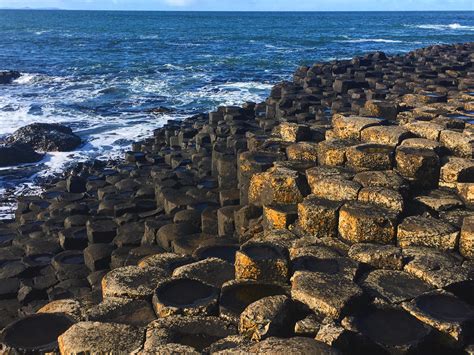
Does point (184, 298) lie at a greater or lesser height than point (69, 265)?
greater

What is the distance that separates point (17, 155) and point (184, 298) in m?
10.3

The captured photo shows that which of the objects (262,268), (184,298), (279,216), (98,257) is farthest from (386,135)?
(98,257)

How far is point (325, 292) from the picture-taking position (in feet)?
12.5

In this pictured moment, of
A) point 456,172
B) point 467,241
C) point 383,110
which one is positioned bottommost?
point 467,241

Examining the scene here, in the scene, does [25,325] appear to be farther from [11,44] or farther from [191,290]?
[11,44]

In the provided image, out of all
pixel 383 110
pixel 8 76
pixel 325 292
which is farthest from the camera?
pixel 8 76

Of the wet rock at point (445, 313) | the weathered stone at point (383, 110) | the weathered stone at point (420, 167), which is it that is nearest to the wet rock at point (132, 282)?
the wet rock at point (445, 313)

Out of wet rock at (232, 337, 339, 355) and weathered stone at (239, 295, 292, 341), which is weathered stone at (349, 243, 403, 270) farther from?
wet rock at (232, 337, 339, 355)

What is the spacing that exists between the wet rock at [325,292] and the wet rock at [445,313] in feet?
1.35

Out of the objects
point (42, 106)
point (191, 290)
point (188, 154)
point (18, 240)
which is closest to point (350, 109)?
point (188, 154)

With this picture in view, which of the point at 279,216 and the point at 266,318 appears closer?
the point at 266,318

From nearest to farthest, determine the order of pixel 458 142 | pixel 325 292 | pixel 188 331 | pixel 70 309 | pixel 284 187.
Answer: pixel 188 331
pixel 325 292
pixel 70 309
pixel 284 187
pixel 458 142

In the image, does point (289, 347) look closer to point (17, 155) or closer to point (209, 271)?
point (209, 271)

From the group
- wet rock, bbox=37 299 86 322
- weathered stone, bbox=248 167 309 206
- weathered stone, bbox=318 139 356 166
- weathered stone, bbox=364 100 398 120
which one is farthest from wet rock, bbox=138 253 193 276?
weathered stone, bbox=364 100 398 120
